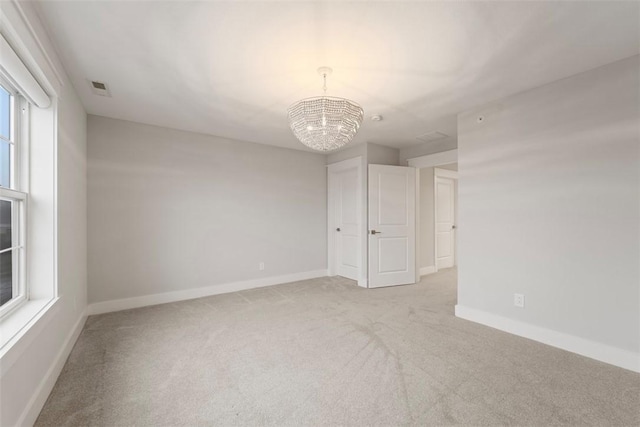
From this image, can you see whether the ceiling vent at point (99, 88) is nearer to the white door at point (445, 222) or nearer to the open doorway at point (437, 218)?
the open doorway at point (437, 218)

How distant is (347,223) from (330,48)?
3307mm

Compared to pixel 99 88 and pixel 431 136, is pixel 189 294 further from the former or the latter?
pixel 431 136

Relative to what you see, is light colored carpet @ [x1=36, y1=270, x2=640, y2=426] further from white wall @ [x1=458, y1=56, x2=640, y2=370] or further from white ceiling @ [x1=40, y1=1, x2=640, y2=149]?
white ceiling @ [x1=40, y1=1, x2=640, y2=149]

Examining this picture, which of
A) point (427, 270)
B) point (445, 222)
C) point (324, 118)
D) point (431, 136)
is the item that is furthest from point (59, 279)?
point (445, 222)

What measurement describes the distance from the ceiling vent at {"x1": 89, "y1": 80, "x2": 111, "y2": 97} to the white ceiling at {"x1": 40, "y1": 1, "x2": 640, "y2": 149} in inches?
2.3

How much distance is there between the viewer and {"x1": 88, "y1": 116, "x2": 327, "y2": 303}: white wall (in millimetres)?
3322

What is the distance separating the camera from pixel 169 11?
5.42 ft

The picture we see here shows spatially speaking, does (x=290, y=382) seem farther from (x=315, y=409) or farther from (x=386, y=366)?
(x=386, y=366)

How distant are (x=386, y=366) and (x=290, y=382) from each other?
0.73 meters

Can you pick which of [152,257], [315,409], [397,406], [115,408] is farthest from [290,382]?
[152,257]

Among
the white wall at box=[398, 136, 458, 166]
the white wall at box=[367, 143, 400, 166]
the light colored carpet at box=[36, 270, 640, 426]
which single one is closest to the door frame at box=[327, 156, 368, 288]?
the white wall at box=[367, 143, 400, 166]

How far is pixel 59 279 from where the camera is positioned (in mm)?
2068

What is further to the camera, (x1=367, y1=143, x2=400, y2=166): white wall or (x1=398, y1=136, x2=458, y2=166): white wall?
(x1=367, y1=143, x2=400, y2=166): white wall

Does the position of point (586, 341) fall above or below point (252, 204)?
below
